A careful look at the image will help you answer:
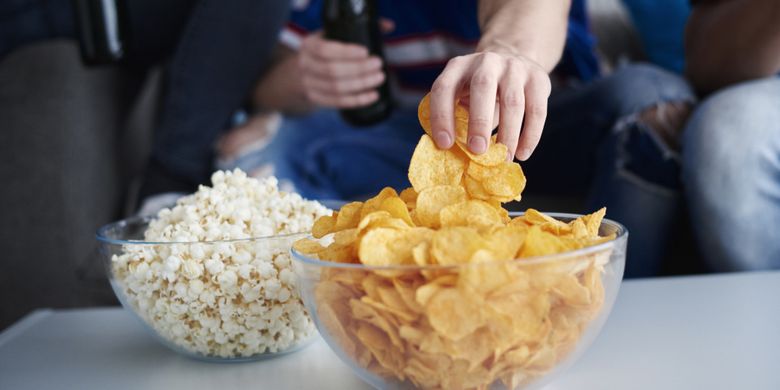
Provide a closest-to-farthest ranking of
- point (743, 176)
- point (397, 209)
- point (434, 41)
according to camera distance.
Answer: point (397, 209) → point (743, 176) → point (434, 41)

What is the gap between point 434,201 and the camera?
0.61 meters

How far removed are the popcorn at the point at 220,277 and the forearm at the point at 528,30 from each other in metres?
0.30

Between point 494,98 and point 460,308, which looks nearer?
point 460,308

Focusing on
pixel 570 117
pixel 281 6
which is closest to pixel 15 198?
pixel 281 6

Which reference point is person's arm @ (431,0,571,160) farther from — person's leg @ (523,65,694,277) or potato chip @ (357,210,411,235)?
person's leg @ (523,65,694,277)

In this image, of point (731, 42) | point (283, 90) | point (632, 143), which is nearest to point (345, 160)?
point (283, 90)

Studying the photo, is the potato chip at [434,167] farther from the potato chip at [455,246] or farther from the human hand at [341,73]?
the human hand at [341,73]

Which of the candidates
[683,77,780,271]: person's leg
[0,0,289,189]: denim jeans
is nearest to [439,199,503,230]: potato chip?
[683,77,780,271]: person's leg

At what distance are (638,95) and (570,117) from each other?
0.49 ft

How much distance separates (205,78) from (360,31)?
0.44m

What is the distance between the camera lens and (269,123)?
177cm

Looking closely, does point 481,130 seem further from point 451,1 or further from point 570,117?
point 451,1

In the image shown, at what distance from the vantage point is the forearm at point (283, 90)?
171cm

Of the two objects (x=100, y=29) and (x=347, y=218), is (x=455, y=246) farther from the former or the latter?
(x=100, y=29)
